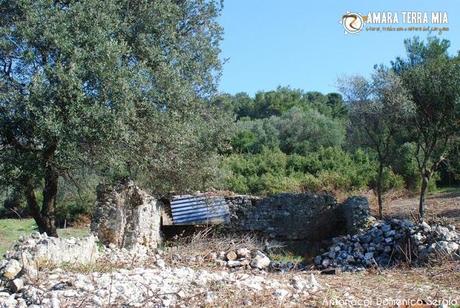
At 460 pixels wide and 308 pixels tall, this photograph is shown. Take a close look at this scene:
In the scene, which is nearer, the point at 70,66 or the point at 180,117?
the point at 70,66

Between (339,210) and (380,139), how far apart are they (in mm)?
3015

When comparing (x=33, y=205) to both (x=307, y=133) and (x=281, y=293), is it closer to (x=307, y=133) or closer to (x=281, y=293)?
(x=281, y=293)

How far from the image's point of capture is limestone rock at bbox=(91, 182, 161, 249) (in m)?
12.2

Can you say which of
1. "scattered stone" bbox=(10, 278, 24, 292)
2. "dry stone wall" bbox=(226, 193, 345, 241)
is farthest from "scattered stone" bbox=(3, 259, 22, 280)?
"dry stone wall" bbox=(226, 193, 345, 241)

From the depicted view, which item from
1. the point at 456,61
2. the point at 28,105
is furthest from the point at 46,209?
the point at 456,61

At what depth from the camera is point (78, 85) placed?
9797 mm

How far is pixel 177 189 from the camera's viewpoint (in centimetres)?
1581

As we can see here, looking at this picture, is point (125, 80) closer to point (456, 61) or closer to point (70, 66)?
point (70, 66)

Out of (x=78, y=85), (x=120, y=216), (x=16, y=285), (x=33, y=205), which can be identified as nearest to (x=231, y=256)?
(x=120, y=216)

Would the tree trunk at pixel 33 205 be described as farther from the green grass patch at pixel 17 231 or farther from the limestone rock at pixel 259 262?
the limestone rock at pixel 259 262

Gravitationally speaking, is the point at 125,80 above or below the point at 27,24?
below

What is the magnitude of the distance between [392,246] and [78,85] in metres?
7.93

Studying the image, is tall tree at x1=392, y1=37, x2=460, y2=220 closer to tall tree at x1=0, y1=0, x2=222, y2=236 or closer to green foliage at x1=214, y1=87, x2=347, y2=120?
tall tree at x1=0, y1=0, x2=222, y2=236

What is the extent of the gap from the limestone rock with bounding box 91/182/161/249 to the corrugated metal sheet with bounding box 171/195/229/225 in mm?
5384
